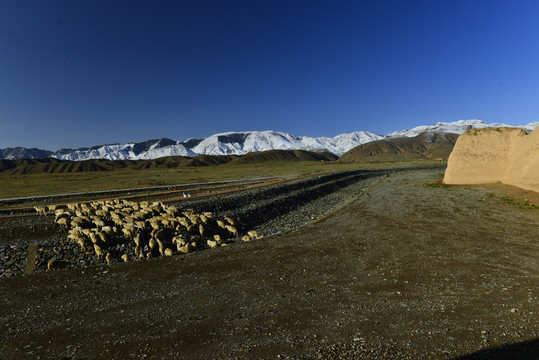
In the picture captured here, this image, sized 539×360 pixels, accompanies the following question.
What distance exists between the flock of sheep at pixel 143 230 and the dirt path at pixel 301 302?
3281mm

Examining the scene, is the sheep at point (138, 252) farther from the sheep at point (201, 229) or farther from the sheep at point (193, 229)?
the sheep at point (201, 229)

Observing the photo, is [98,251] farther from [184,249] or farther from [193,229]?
[193,229]

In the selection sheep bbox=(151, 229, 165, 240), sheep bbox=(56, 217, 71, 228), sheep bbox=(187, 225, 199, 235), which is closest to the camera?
sheep bbox=(151, 229, 165, 240)

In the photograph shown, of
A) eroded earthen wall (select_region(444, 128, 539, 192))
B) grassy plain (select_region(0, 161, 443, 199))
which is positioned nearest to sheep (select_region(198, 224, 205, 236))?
eroded earthen wall (select_region(444, 128, 539, 192))

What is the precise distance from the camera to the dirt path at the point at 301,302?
338 inches

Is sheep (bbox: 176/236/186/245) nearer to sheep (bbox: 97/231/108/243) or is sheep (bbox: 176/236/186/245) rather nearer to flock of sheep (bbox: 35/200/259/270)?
flock of sheep (bbox: 35/200/259/270)

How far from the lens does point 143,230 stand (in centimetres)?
2480

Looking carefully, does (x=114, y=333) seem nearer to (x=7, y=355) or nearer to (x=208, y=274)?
(x=7, y=355)

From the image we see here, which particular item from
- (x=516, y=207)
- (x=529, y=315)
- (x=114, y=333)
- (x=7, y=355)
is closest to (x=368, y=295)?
(x=529, y=315)

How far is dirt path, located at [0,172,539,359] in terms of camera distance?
8.58 metres

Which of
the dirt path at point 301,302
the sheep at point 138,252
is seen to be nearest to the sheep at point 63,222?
the sheep at point 138,252

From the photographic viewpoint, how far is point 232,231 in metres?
27.5

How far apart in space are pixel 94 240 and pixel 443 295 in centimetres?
2450

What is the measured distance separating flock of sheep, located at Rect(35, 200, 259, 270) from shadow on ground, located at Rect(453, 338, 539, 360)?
58.7 feet
